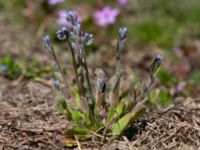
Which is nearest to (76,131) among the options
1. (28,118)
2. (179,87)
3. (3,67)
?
(28,118)

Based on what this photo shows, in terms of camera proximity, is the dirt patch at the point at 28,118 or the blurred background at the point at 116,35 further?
the blurred background at the point at 116,35

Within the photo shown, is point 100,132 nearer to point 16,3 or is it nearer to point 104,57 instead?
point 104,57

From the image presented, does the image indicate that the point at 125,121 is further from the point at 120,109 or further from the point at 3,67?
the point at 3,67

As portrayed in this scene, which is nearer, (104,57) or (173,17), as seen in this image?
(104,57)

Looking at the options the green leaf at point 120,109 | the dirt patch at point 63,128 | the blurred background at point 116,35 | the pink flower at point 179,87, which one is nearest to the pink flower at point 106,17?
the blurred background at point 116,35

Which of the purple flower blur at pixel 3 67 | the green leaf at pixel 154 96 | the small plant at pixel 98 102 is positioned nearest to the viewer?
the small plant at pixel 98 102

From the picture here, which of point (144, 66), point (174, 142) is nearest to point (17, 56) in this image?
point (144, 66)

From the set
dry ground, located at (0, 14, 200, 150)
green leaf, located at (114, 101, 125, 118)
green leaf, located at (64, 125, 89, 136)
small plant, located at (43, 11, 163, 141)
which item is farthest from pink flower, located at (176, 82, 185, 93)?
green leaf, located at (64, 125, 89, 136)

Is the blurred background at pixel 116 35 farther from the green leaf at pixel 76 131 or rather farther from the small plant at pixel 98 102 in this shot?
the green leaf at pixel 76 131
